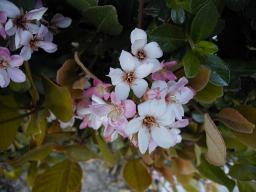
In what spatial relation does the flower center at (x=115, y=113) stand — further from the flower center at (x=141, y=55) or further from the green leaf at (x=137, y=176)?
the green leaf at (x=137, y=176)

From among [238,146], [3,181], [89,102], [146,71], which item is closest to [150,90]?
[146,71]

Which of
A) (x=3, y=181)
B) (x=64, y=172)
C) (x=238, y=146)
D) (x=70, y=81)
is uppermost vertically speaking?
(x=70, y=81)

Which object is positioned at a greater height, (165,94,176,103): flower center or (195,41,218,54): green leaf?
(195,41,218,54): green leaf

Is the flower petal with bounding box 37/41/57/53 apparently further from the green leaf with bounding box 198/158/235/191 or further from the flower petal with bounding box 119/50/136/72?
the green leaf with bounding box 198/158/235/191

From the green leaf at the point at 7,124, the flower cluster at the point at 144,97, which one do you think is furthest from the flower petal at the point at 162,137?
the green leaf at the point at 7,124

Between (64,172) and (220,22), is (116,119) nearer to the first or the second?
(220,22)

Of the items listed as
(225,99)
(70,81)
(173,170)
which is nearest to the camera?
(70,81)

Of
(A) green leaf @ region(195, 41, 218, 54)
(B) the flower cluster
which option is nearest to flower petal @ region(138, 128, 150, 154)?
(B) the flower cluster
